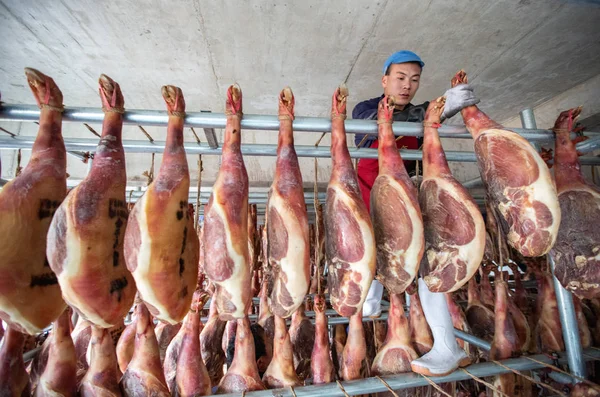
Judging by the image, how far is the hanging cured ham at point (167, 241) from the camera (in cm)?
125

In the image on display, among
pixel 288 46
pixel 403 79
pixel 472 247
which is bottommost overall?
pixel 472 247

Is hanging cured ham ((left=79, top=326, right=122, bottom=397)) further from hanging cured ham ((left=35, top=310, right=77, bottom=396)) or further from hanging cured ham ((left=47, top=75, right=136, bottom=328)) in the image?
hanging cured ham ((left=47, top=75, right=136, bottom=328))

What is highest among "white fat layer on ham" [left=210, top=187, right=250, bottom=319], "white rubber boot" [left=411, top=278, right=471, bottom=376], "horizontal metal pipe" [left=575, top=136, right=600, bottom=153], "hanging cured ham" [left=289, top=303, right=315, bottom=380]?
"horizontal metal pipe" [left=575, top=136, right=600, bottom=153]

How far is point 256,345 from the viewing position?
3094 mm

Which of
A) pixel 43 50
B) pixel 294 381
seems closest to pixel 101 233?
pixel 294 381

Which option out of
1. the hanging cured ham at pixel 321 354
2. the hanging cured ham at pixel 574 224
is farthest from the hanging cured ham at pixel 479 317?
the hanging cured ham at pixel 321 354

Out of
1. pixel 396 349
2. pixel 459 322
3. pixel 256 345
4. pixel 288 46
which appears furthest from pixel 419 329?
pixel 288 46

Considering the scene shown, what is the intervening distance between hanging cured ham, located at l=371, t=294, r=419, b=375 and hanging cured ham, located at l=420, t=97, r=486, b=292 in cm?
76

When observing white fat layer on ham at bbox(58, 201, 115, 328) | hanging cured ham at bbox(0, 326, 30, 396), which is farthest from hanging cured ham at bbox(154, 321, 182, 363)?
white fat layer on ham at bbox(58, 201, 115, 328)

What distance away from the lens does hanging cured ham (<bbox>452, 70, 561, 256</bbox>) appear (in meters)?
1.42

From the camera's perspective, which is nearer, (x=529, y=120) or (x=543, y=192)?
(x=543, y=192)

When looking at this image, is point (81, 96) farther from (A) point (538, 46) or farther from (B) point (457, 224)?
(A) point (538, 46)

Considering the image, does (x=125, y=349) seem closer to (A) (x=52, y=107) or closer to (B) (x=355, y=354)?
(B) (x=355, y=354)

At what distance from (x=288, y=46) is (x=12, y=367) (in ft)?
13.0
